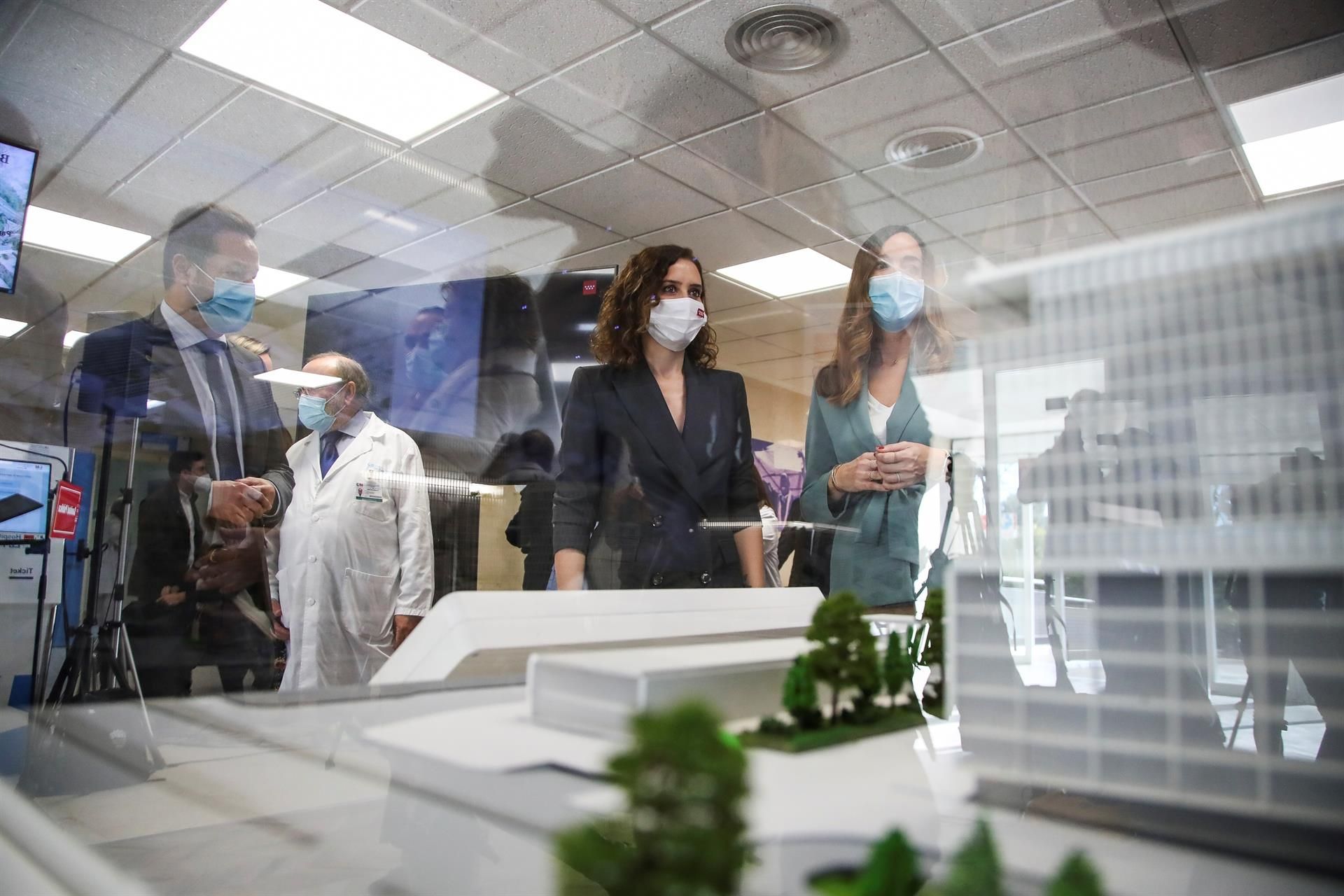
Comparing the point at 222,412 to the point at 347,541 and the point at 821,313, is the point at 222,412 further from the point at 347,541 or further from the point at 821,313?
the point at 821,313

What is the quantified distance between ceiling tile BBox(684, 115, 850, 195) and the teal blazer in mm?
350

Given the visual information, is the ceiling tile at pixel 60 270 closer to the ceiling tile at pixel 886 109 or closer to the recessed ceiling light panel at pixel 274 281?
the recessed ceiling light panel at pixel 274 281

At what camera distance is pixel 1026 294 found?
1.16 ft

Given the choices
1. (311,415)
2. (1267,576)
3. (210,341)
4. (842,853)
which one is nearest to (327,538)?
(311,415)

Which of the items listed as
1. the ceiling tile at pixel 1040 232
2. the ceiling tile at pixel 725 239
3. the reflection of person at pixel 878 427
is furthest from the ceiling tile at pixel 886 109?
the ceiling tile at pixel 1040 232

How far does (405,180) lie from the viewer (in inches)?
48.7

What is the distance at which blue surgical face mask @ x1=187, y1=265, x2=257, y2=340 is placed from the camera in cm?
116

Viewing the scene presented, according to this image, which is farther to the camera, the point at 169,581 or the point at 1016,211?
the point at 169,581

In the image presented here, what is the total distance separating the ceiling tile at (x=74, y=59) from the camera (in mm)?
1429

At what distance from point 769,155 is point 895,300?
0.47 meters

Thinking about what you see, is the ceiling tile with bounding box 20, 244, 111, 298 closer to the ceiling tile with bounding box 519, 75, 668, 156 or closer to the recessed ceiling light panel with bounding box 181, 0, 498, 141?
the recessed ceiling light panel with bounding box 181, 0, 498, 141

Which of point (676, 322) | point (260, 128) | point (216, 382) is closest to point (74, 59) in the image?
point (260, 128)

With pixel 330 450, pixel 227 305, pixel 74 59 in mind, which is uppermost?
pixel 74 59

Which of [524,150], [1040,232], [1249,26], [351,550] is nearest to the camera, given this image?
[1040,232]
